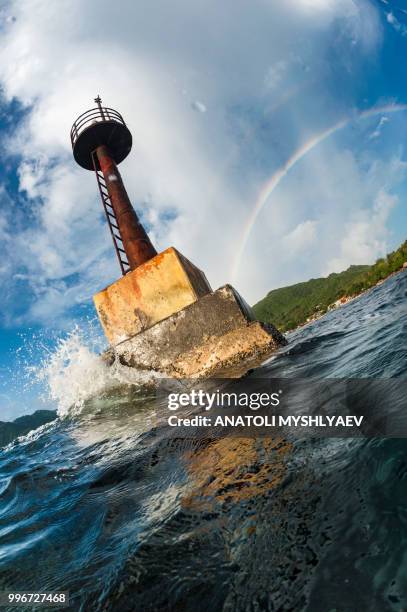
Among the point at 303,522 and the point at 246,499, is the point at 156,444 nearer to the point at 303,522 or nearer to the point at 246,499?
the point at 246,499

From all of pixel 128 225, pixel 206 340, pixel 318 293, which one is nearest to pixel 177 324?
pixel 206 340

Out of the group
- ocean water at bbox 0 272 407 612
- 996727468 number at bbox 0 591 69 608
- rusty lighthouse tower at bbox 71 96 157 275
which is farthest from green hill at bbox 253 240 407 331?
996727468 number at bbox 0 591 69 608

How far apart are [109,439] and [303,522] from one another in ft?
7.89

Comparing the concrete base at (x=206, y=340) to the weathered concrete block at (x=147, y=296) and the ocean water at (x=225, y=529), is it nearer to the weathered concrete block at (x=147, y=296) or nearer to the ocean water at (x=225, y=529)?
the weathered concrete block at (x=147, y=296)

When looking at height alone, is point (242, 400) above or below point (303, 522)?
above

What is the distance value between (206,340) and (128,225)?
3505 millimetres

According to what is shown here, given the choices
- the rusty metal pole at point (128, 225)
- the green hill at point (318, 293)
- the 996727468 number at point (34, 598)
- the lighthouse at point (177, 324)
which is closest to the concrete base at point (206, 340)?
the lighthouse at point (177, 324)

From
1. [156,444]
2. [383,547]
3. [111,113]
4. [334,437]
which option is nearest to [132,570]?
[383,547]

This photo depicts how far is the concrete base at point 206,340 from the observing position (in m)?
4.34

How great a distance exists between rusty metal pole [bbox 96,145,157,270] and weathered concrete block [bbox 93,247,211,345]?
4.03 ft

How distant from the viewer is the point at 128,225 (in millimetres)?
6719

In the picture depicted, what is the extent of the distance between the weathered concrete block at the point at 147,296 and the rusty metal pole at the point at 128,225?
123 centimetres

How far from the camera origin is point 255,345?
437cm

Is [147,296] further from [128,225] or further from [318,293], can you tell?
[318,293]
